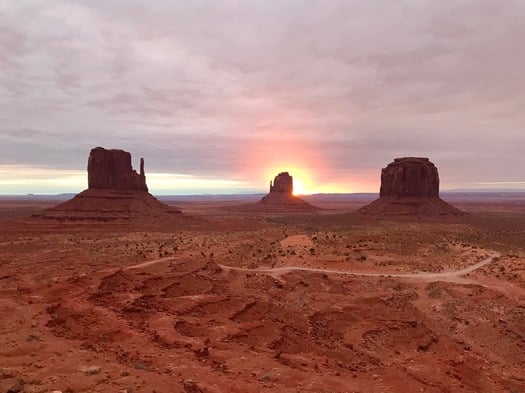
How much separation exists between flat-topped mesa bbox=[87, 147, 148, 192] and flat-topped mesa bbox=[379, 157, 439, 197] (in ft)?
257

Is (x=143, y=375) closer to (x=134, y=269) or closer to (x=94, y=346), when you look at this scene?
(x=94, y=346)

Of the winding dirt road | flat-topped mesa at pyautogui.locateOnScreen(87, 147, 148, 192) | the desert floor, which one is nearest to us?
the desert floor

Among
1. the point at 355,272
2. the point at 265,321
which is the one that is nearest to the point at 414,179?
the point at 355,272

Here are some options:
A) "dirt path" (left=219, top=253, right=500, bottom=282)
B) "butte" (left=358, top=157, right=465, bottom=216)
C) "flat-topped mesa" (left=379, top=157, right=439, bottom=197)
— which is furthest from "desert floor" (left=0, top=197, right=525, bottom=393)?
"flat-topped mesa" (left=379, top=157, right=439, bottom=197)

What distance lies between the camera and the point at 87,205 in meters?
98.8

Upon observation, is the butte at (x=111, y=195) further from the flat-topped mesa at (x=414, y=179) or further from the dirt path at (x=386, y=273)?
the flat-topped mesa at (x=414, y=179)

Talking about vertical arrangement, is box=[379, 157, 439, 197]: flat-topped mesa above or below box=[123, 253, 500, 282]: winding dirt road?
above

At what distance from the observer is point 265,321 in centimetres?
2355

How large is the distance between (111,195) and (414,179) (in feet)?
288

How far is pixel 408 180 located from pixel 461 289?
93.9 metres

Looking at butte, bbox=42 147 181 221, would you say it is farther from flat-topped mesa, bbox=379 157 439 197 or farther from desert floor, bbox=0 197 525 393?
flat-topped mesa, bbox=379 157 439 197

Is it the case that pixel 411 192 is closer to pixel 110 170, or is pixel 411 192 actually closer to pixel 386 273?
pixel 110 170

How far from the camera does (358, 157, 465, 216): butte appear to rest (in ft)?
381

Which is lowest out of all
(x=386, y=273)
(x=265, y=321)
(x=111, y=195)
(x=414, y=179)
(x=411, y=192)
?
(x=386, y=273)
